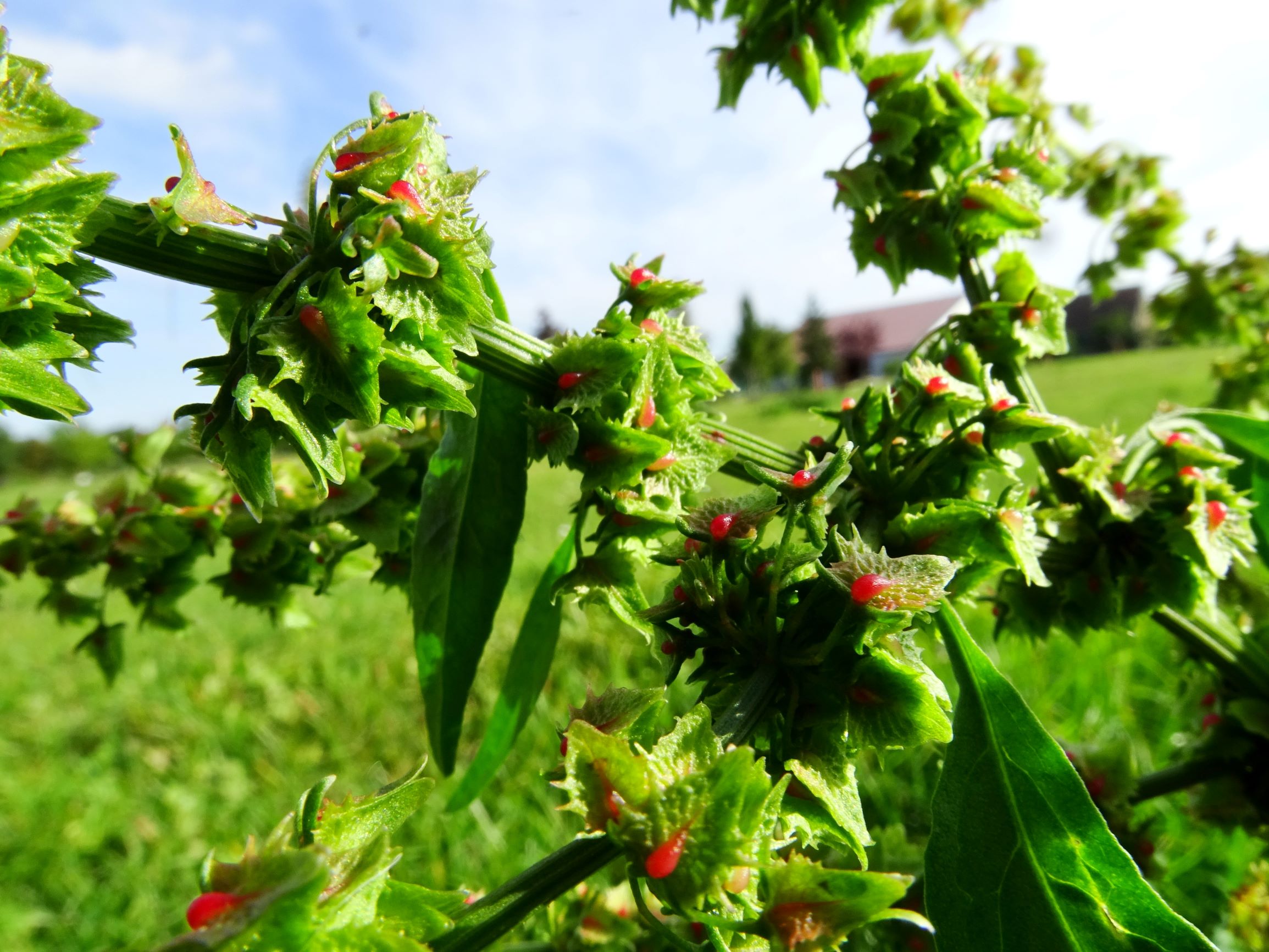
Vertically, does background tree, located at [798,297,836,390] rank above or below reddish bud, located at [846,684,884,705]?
above

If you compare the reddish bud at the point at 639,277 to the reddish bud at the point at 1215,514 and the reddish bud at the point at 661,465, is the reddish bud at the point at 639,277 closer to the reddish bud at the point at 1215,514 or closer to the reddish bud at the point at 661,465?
the reddish bud at the point at 661,465

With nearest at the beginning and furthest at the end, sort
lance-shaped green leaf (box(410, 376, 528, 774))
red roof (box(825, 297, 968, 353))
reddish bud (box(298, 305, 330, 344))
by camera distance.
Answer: reddish bud (box(298, 305, 330, 344)) → lance-shaped green leaf (box(410, 376, 528, 774)) → red roof (box(825, 297, 968, 353))

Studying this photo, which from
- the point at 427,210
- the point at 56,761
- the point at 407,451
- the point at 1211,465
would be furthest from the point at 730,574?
the point at 56,761

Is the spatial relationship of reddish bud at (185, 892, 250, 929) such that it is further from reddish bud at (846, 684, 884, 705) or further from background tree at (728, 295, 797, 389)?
background tree at (728, 295, 797, 389)

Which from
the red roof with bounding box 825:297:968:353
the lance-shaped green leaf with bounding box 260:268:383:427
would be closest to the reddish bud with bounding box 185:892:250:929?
the lance-shaped green leaf with bounding box 260:268:383:427

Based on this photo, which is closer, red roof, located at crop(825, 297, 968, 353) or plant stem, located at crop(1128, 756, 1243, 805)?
plant stem, located at crop(1128, 756, 1243, 805)

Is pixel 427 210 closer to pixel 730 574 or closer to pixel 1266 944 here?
pixel 730 574

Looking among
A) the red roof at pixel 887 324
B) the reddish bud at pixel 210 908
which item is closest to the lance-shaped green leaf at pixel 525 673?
the reddish bud at pixel 210 908

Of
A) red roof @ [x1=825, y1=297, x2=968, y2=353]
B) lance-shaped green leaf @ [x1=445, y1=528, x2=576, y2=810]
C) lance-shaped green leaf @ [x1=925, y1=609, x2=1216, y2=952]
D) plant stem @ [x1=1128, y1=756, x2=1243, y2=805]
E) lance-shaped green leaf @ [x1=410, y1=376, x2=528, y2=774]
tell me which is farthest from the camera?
red roof @ [x1=825, y1=297, x2=968, y2=353]

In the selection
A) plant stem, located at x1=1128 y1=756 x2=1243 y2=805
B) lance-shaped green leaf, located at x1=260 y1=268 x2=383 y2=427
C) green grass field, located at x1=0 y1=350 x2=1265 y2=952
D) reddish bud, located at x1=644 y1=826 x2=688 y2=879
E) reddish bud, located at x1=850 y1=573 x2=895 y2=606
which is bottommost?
green grass field, located at x1=0 y1=350 x2=1265 y2=952
